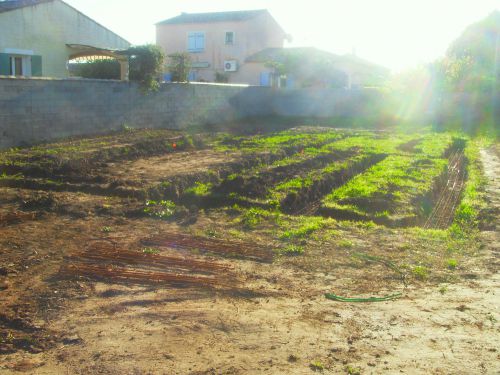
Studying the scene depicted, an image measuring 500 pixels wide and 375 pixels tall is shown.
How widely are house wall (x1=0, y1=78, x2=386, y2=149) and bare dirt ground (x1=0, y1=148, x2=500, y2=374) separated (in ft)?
24.6

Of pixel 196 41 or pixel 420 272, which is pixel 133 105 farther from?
pixel 196 41

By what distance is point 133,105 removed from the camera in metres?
17.2

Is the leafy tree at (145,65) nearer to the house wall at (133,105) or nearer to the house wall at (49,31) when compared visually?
the house wall at (133,105)

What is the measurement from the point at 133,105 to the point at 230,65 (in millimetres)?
24757

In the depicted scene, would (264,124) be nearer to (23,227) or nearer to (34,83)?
(34,83)

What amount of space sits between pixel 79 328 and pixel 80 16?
2144 cm

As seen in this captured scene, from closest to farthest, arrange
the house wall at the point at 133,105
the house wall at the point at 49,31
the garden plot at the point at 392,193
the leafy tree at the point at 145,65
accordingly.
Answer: the garden plot at the point at 392,193 → the house wall at the point at 133,105 → the leafy tree at the point at 145,65 → the house wall at the point at 49,31

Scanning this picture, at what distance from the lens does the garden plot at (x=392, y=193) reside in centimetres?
816

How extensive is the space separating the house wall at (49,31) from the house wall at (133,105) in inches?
222

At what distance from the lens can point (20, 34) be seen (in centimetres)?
2005

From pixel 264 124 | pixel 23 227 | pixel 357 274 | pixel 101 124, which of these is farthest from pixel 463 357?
pixel 264 124

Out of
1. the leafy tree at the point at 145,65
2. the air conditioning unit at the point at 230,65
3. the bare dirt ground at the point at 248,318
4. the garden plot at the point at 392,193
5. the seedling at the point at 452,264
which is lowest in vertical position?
the bare dirt ground at the point at 248,318

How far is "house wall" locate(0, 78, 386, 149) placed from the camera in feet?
42.5

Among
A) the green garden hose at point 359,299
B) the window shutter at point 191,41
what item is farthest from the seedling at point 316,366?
the window shutter at point 191,41
